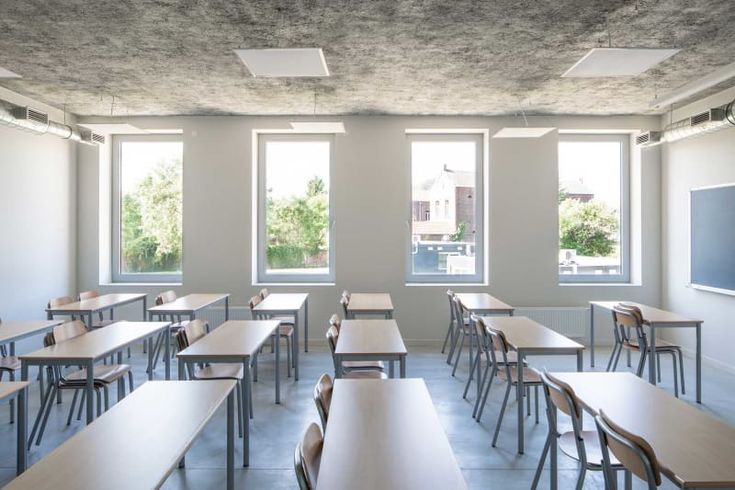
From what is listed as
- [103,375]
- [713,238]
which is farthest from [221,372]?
[713,238]

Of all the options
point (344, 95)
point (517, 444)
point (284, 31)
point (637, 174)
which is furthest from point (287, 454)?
point (637, 174)

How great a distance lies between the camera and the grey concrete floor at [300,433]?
2.79 m

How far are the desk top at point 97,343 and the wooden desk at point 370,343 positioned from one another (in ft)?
5.08

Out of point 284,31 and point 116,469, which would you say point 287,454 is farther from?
point 284,31

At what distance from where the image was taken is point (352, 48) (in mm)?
4078

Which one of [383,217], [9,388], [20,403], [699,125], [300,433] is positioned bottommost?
[300,433]

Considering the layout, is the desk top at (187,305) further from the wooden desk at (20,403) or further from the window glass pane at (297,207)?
the wooden desk at (20,403)

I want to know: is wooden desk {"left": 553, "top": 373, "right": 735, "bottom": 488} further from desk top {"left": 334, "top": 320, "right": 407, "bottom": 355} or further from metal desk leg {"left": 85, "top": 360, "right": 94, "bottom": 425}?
metal desk leg {"left": 85, "top": 360, "right": 94, "bottom": 425}

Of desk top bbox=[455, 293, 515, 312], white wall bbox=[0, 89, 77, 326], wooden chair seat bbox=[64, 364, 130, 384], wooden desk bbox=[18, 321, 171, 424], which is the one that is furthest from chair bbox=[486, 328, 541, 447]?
white wall bbox=[0, 89, 77, 326]

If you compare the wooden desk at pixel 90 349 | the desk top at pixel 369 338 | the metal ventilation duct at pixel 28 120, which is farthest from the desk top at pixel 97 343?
the metal ventilation duct at pixel 28 120

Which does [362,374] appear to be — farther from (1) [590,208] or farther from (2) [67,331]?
(1) [590,208]

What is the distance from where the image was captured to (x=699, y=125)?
478cm

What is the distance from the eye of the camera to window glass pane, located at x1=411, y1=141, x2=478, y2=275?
6617 mm

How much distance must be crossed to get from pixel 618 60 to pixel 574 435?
285cm
